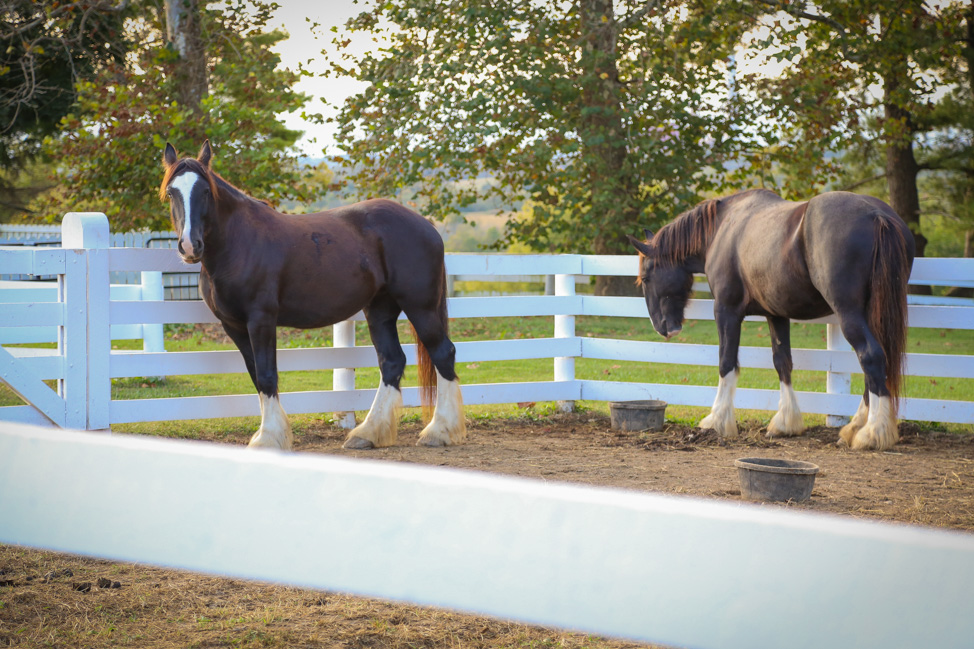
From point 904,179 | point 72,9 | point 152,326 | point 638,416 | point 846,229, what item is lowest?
point 638,416

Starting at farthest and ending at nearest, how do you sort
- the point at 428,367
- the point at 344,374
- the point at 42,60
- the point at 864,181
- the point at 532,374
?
the point at 864,181 → the point at 42,60 → the point at 532,374 → the point at 344,374 → the point at 428,367

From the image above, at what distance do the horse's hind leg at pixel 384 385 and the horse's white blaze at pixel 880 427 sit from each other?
3152 millimetres

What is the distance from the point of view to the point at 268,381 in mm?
5422

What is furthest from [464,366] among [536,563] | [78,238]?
[536,563]

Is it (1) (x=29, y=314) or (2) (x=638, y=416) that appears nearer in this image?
(1) (x=29, y=314)

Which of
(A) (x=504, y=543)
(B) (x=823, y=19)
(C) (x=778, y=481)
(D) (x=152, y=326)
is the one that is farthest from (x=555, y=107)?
(A) (x=504, y=543)

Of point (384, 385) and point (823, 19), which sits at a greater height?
point (823, 19)

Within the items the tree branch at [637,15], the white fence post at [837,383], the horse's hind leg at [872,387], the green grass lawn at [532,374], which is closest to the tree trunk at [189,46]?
the green grass lawn at [532,374]

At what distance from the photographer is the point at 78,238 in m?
5.73

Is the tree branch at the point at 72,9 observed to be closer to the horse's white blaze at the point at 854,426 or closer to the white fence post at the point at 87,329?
the white fence post at the point at 87,329

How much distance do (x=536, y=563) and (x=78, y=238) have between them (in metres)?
5.73

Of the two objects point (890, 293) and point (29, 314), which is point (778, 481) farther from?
point (29, 314)

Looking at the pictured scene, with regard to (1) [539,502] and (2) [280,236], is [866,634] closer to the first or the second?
(1) [539,502]

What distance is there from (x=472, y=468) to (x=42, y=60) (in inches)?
602
